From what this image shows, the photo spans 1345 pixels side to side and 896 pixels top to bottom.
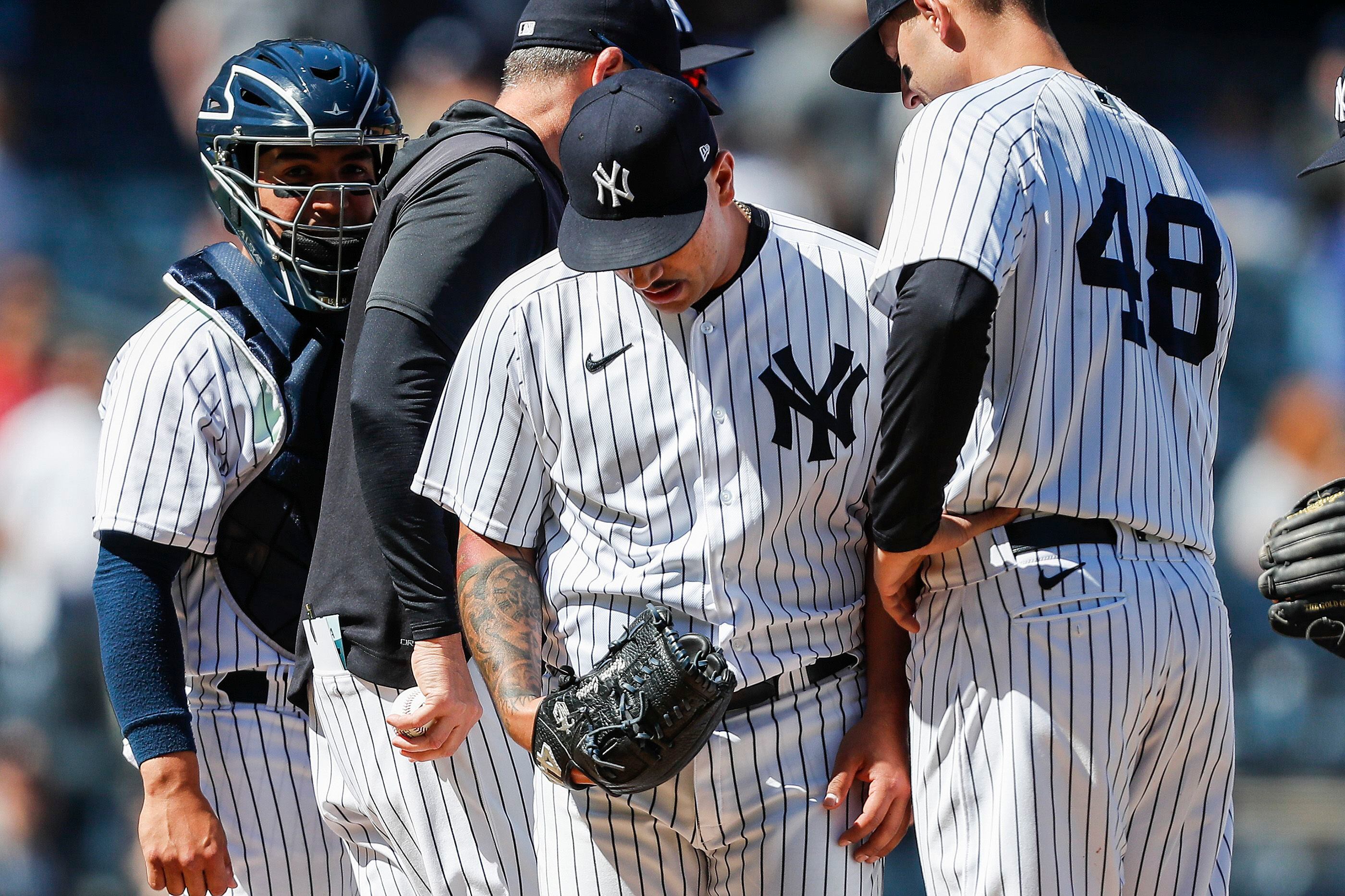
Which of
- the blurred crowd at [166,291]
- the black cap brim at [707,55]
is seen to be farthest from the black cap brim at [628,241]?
the blurred crowd at [166,291]

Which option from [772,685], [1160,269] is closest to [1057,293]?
[1160,269]

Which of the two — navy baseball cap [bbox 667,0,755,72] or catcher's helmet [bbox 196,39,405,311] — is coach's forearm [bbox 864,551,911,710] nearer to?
catcher's helmet [bbox 196,39,405,311]

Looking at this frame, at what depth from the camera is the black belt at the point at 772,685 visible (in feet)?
7.09

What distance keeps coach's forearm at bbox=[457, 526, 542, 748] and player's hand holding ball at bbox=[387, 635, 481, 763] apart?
10cm

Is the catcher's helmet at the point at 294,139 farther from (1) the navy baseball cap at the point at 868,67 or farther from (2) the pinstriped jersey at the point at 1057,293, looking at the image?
(2) the pinstriped jersey at the point at 1057,293

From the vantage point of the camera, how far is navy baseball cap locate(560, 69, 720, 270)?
82.3 inches

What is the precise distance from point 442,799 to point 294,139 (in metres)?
1.31

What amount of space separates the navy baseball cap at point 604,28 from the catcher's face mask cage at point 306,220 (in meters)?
0.40

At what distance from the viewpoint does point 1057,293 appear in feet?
7.12

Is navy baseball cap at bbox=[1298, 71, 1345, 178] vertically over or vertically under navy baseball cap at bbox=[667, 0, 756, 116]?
under

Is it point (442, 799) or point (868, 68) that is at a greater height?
point (868, 68)

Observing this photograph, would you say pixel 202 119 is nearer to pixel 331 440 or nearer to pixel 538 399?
pixel 331 440

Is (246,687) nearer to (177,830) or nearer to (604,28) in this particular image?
(177,830)

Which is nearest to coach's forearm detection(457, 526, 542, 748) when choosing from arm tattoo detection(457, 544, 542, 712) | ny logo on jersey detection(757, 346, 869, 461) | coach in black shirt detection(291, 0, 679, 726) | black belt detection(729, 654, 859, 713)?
arm tattoo detection(457, 544, 542, 712)
